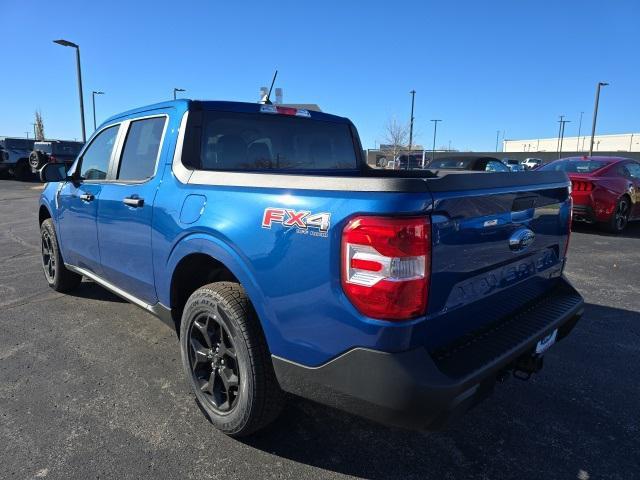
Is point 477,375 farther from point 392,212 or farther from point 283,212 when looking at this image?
point 283,212

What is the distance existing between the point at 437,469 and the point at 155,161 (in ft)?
8.26

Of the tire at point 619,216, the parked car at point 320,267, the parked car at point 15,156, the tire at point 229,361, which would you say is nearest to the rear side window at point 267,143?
the parked car at point 320,267

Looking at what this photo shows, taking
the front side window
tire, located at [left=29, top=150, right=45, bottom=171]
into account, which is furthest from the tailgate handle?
tire, located at [left=29, top=150, right=45, bottom=171]

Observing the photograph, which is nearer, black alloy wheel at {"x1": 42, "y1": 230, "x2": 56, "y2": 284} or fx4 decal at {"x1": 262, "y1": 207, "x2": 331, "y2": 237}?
fx4 decal at {"x1": 262, "y1": 207, "x2": 331, "y2": 237}

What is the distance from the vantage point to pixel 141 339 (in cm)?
387

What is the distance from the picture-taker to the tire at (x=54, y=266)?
4.81m

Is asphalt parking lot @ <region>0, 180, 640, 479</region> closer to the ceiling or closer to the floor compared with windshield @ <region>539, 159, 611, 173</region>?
closer to the floor

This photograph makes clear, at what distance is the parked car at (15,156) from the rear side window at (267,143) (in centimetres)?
2516

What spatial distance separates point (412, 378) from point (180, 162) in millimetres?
1910

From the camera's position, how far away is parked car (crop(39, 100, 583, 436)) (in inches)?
70.1

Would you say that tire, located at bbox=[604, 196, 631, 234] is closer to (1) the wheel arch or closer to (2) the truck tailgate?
(2) the truck tailgate

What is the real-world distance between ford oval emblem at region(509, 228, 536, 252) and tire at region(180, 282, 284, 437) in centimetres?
134

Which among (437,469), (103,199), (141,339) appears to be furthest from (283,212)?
(141,339)

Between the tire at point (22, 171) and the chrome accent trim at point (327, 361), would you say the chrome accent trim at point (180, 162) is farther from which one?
the tire at point (22, 171)
